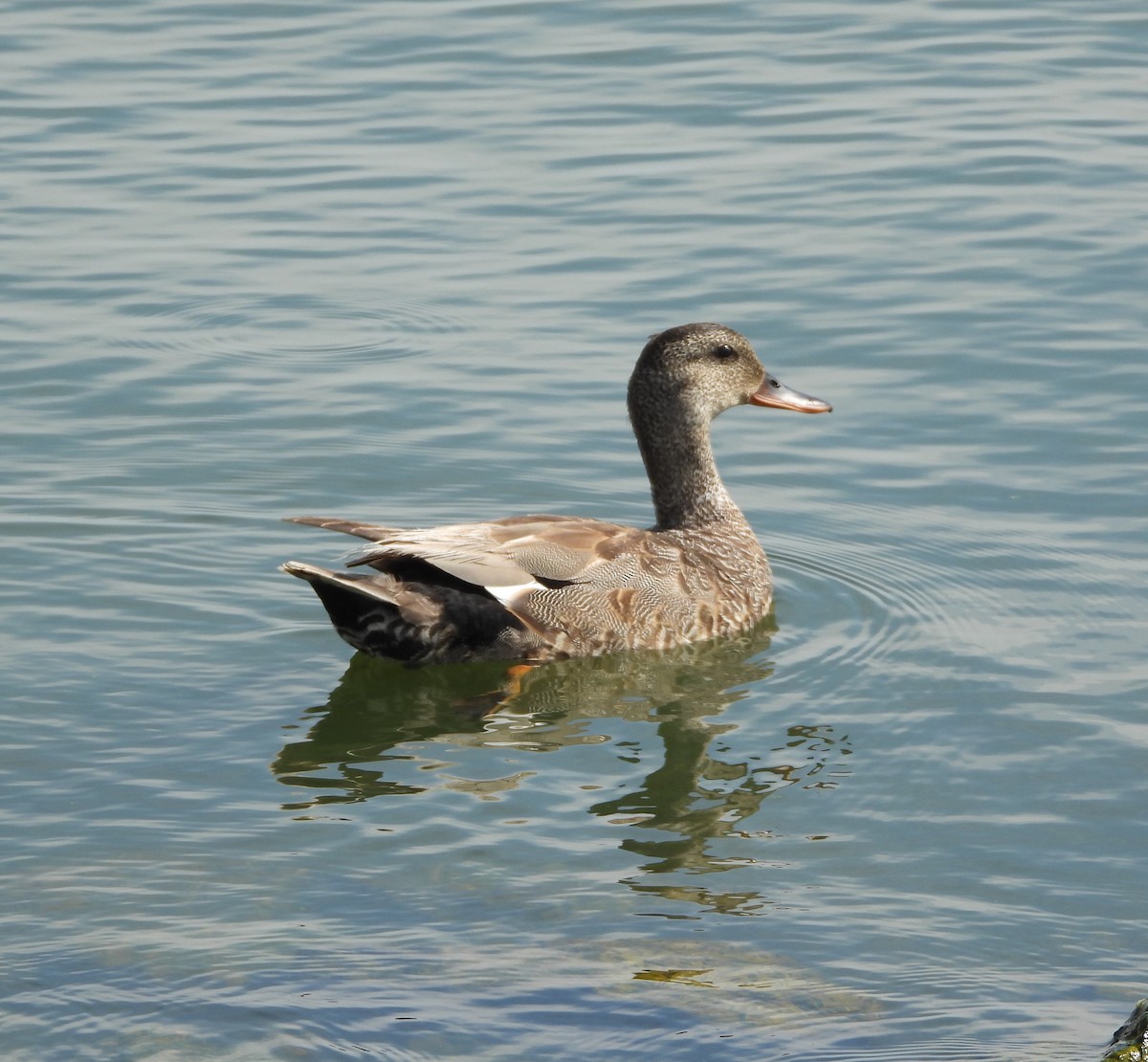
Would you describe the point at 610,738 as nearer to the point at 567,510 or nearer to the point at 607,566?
the point at 607,566

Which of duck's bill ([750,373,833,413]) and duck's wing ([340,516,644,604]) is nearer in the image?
duck's wing ([340,516,644,604])

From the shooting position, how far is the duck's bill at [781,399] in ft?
34.3

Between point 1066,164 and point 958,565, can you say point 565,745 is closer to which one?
point 958,565

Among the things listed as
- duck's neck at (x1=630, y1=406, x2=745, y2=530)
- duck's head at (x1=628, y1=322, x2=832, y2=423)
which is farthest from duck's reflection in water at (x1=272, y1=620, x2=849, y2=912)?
duck's head at (x1=628, y1=322, x2=832, y2=423)

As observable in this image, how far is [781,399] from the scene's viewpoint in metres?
10.5

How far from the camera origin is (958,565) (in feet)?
32.8

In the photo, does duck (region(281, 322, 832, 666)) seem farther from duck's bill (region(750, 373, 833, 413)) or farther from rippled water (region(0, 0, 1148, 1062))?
rippled water (region(0, 0, 1148, 1062))

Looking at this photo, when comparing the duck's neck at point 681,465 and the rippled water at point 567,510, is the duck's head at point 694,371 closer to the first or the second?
the duck's neck at point 681,465

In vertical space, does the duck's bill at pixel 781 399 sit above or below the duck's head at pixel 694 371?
below

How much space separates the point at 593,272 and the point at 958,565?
4.18 metres

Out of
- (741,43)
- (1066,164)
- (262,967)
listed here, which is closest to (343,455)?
(262,967)

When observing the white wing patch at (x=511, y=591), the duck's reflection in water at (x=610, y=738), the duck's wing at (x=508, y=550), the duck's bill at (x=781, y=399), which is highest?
the duck's bill at (x=781, y=399)

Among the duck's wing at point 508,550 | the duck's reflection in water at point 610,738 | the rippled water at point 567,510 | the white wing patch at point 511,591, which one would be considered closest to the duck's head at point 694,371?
the rippled water at point 567,510

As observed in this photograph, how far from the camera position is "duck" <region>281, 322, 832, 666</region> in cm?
892
